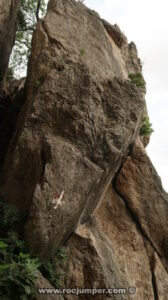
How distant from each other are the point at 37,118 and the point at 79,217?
305cm

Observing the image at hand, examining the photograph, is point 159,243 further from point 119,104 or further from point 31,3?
point 31,3

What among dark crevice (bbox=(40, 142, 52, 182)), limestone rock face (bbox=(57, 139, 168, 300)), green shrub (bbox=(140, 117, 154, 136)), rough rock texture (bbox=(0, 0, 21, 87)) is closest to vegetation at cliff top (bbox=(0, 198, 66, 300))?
dark crevice (bbox=(40, 142, 52, 182))

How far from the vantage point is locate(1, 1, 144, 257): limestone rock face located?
8.98 meters

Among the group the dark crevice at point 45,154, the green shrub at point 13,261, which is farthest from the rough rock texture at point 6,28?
the green shrub at point 13,261

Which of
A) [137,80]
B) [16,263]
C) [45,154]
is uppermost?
[137,80]

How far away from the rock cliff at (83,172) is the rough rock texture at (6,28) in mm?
1787

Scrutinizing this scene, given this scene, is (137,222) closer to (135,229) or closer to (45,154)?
(135,229)

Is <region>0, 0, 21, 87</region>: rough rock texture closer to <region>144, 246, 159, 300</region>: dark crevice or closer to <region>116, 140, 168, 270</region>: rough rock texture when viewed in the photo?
<region>116, 140, 168, 270</region>: rough rock texture

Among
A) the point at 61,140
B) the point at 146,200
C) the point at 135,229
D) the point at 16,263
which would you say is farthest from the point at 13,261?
the point at 146,200

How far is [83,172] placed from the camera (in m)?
9.66

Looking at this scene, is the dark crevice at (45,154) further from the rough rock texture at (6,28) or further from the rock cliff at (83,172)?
the rough rock texture at (6,28)

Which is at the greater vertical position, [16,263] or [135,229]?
[135,229]

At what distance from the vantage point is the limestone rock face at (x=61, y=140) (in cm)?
898

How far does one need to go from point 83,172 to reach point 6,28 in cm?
785
